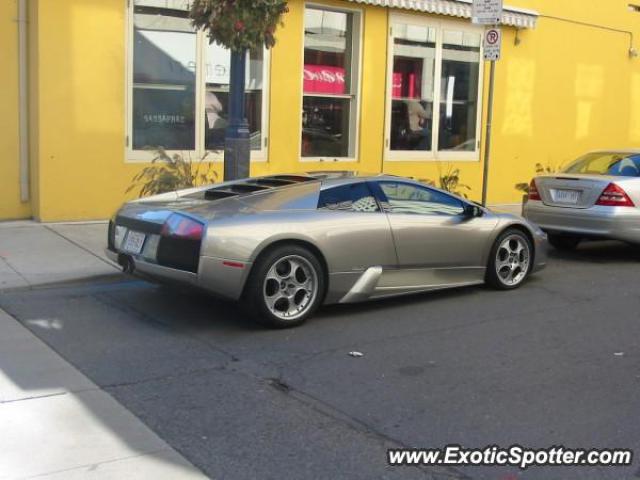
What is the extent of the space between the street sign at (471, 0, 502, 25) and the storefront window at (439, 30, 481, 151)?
154 inches

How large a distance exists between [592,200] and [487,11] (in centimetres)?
275

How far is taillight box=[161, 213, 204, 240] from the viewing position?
6270mm

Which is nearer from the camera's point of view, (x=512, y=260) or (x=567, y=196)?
(x=512, y=260)

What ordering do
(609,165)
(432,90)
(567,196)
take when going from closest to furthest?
(567,196) < (609,165) < (432,90)

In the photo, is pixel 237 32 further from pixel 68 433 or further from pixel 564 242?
pixel 564 242

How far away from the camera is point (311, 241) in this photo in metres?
6.67

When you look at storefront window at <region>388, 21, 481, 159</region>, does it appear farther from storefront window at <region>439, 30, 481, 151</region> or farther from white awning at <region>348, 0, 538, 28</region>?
white awning at <region>348, 0, 538, 28</region>

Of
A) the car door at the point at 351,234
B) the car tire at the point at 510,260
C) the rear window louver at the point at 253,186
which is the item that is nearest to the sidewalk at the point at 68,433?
the rear window louver at the point at 253,186

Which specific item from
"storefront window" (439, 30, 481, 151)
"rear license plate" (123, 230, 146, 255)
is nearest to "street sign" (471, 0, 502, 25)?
"storefront window" (439, 30, 481, 151)

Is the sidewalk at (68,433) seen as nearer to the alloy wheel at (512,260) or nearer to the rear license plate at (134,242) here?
the rear license plate at (134,242)

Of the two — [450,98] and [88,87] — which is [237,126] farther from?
[450,98]

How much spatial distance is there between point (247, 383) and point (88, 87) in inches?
266

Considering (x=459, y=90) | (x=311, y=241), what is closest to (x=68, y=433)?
(x=311, y=241)

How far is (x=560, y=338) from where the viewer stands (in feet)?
21.3
